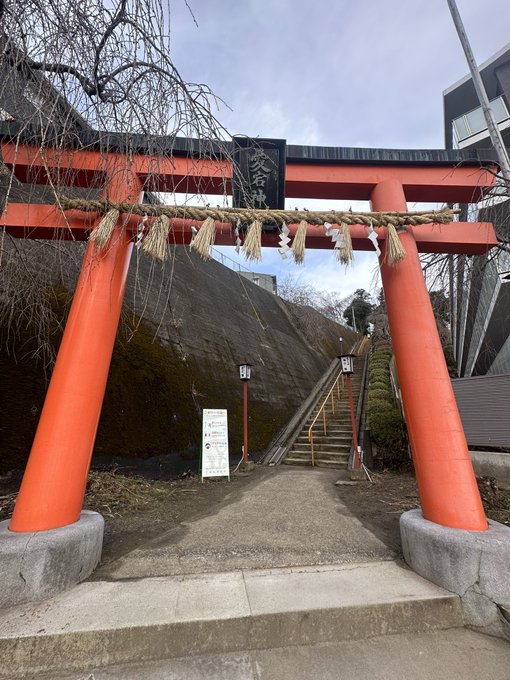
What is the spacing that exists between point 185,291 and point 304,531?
8.26 meters

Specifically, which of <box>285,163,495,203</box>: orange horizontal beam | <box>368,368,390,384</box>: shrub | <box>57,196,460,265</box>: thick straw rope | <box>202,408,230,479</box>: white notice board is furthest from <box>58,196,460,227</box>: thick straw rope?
<box>368,368,390,384</box>: shrub

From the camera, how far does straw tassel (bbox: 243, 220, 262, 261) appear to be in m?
2.90

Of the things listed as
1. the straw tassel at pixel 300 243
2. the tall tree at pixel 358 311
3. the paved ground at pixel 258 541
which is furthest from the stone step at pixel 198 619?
the tall tree at pixel 358 311

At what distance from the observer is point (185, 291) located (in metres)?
10.2

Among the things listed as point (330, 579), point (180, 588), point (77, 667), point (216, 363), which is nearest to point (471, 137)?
point (216, 363)

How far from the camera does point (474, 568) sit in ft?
6.87

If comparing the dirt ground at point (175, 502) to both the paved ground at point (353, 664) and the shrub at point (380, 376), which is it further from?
the shrub at point (380, 376)

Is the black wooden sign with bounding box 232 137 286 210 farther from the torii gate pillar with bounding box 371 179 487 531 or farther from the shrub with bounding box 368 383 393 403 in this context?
the shrub with bounding box 368 383 393 403

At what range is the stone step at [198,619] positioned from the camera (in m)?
1.75

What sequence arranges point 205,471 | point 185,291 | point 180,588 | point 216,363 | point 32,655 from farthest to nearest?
point 185,291 → point 216,363 → point 205,471 → point 180,588 → point 32,655

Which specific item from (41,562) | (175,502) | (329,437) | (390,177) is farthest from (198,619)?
(329,437)

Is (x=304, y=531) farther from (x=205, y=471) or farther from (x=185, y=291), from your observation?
(x=185, y=291)

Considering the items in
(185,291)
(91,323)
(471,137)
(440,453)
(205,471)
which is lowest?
(205,471)

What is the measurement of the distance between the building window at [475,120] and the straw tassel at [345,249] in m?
9.29
